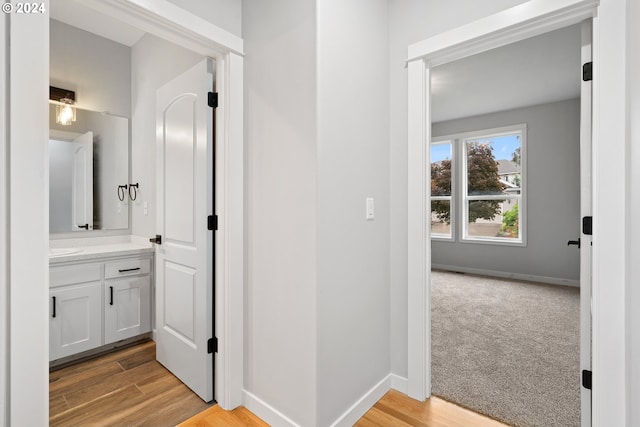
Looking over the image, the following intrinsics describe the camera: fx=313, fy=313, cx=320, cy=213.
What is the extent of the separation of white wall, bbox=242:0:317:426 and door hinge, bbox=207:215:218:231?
21 cm

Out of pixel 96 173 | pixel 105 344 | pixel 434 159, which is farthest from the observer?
pixel 434 159

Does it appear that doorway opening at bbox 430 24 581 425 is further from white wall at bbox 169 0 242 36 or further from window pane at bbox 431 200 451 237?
white wall at bbox 169 0 242 36

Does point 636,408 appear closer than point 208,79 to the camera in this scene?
Yes

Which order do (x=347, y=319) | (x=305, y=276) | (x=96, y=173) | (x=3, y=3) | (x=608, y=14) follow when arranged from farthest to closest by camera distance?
(x=96, y=173) < (x=347, y=319) < (x=305, y=276) < (x=608, y=14) < (x=3, y=3)

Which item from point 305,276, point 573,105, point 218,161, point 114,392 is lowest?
point 114,392

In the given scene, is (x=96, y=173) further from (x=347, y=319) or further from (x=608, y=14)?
(x=608, y=14)

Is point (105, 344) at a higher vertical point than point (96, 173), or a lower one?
lower

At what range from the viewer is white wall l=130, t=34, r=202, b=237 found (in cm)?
271

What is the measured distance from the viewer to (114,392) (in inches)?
79.9

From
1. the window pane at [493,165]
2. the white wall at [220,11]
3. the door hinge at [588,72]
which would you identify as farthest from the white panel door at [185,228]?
the window pane at [493,165]

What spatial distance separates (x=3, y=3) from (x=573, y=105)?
601cm

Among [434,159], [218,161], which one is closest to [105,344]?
[218,161]

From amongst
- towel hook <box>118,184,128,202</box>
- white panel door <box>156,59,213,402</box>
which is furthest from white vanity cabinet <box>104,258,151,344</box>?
towel hook <box>118,184,128,202</box>

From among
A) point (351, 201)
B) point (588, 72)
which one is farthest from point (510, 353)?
point (588, 72)
